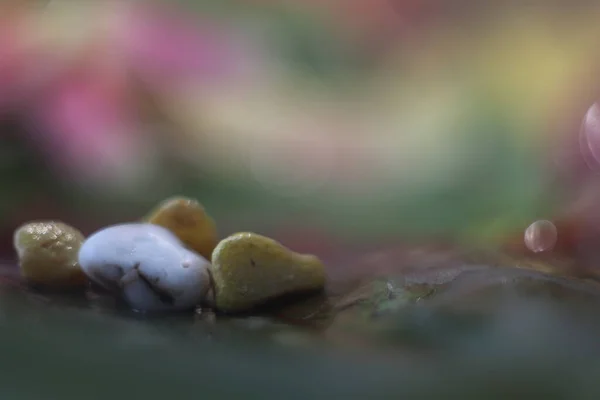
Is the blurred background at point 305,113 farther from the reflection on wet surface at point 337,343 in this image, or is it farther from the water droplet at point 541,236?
the reflection on wet surface at point 337,343

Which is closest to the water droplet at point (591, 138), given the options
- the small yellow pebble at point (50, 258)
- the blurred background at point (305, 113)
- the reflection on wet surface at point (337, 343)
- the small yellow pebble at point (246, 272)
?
the blurred background at point (305, 113)

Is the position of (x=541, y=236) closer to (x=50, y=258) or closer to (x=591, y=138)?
(x=591, y=138)

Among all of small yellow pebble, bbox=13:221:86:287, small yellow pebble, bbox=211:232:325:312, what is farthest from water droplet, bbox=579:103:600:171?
small yellow pebble, bbox=13:221:86:287

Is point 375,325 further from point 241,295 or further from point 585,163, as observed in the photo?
point 585,163

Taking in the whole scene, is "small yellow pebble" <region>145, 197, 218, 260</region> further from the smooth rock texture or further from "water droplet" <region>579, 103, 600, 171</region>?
"water droplet" <region>579, 103, 600, 171</region>

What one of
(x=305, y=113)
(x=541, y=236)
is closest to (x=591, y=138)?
(x=541, y=236)

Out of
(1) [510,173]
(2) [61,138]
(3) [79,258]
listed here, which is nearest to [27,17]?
(2) [61,138]
